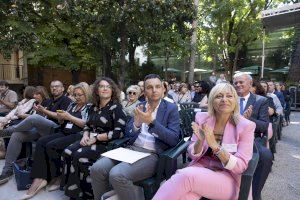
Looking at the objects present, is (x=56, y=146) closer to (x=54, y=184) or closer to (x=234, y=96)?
(x=54, y=184)

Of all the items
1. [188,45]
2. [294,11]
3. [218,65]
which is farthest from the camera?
[218,65]

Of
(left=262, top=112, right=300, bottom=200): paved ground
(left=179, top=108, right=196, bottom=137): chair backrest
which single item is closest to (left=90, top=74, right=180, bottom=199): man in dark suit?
(left=179, top=108, right=196, bottom=137): chair backrest

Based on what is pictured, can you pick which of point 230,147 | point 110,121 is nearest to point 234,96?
point 230,147

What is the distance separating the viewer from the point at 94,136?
3.79 metres

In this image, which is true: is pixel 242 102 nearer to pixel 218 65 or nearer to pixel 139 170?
pixel 139 170

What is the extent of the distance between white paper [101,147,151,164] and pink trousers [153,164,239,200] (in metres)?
0.62

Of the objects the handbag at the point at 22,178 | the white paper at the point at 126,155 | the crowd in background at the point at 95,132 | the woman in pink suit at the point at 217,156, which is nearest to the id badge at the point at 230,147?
the woman in pink suit at the point at 217,156

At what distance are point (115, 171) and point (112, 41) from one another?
32.2 feet

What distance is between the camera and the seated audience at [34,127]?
465 cm

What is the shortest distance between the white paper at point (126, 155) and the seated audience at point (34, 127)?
1624mm

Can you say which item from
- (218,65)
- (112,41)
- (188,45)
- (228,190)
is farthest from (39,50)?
(218,65)

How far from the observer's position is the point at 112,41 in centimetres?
1233

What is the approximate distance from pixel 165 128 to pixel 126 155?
0.47 m

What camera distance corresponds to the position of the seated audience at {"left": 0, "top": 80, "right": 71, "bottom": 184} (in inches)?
183
